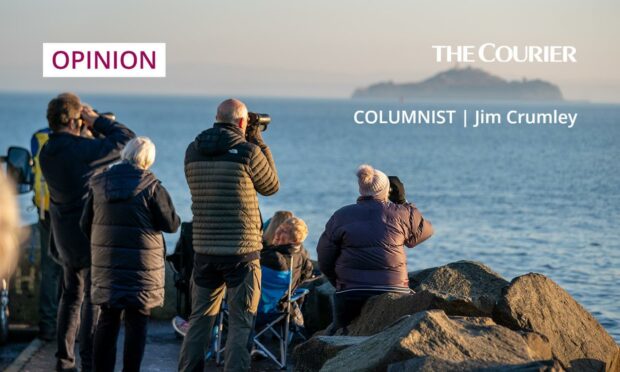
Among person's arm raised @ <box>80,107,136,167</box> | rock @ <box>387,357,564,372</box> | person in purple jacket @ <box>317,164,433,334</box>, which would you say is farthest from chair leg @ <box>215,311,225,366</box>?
rock @ <box>387,357,564,372</box>

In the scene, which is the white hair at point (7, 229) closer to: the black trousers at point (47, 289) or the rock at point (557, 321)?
the rock at point (557, 321)

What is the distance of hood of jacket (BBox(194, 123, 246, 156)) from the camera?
6934mm

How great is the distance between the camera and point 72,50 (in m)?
25.2

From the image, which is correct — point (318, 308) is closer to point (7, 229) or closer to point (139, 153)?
point (139, 153)

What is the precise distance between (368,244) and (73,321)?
197 cm

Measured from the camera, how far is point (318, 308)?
29.3ft

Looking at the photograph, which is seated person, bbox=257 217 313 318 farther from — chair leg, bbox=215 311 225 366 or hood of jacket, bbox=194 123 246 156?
hood of jacket, bbox=194 123 246 156

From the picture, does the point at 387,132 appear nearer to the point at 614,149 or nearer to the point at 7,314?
the point at 614,149

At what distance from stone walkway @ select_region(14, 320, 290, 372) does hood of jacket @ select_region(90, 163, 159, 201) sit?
5.51ft

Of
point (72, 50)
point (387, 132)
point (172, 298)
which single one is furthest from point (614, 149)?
point (172, 298)

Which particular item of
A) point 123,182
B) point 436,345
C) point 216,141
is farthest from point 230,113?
point 436,345

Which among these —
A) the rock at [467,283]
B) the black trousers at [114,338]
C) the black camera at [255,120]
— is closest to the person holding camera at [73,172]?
the black trousers at [114,338]

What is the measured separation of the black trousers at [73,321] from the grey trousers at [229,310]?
69 centimetres

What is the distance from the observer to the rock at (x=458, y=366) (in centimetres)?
543
